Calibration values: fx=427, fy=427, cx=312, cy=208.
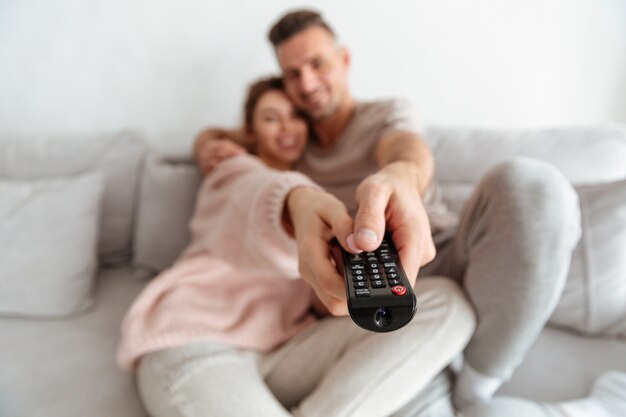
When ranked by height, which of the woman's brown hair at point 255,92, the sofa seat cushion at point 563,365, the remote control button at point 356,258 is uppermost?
the woman's brown hair at point 255,92

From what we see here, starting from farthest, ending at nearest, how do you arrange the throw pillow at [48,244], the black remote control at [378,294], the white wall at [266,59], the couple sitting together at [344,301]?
the white wall at [266,59] < the throw pillow at [48,244] < the couple sitting together at [344,301] < the black remote control at [378,294]

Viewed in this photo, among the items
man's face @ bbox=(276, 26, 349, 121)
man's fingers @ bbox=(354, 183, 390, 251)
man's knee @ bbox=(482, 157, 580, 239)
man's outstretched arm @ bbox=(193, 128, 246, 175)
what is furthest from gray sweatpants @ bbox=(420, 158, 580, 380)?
man's outstretched arm @ bbox=(193, 128, 246, 175)

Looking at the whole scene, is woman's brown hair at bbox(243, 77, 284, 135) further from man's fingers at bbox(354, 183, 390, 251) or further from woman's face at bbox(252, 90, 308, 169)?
man's fingers at bbox(354, 183, 390, 251)

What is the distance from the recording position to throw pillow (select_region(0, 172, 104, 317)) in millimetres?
892

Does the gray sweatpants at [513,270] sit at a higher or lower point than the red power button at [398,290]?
lower

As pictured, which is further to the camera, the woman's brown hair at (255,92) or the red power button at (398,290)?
the woman's brown hair at (255,92)

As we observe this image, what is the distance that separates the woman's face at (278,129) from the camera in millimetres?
996

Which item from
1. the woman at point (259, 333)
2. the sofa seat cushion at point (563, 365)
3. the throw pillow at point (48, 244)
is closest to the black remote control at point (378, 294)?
the woman at point (259, 333)

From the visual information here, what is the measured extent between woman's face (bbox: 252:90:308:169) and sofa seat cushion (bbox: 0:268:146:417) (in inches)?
18.7

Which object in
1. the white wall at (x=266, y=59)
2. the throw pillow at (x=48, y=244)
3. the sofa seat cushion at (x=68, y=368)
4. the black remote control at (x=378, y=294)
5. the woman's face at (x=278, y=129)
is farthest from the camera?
the white wall at (x=266, y=59)

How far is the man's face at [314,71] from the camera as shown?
957 mm

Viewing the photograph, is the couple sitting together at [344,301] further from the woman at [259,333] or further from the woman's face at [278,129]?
the woman's face at [278,129]

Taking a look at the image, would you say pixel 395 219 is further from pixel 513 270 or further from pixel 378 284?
pixel 513 270

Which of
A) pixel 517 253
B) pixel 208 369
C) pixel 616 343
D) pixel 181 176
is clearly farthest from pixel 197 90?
pixel 616 343
